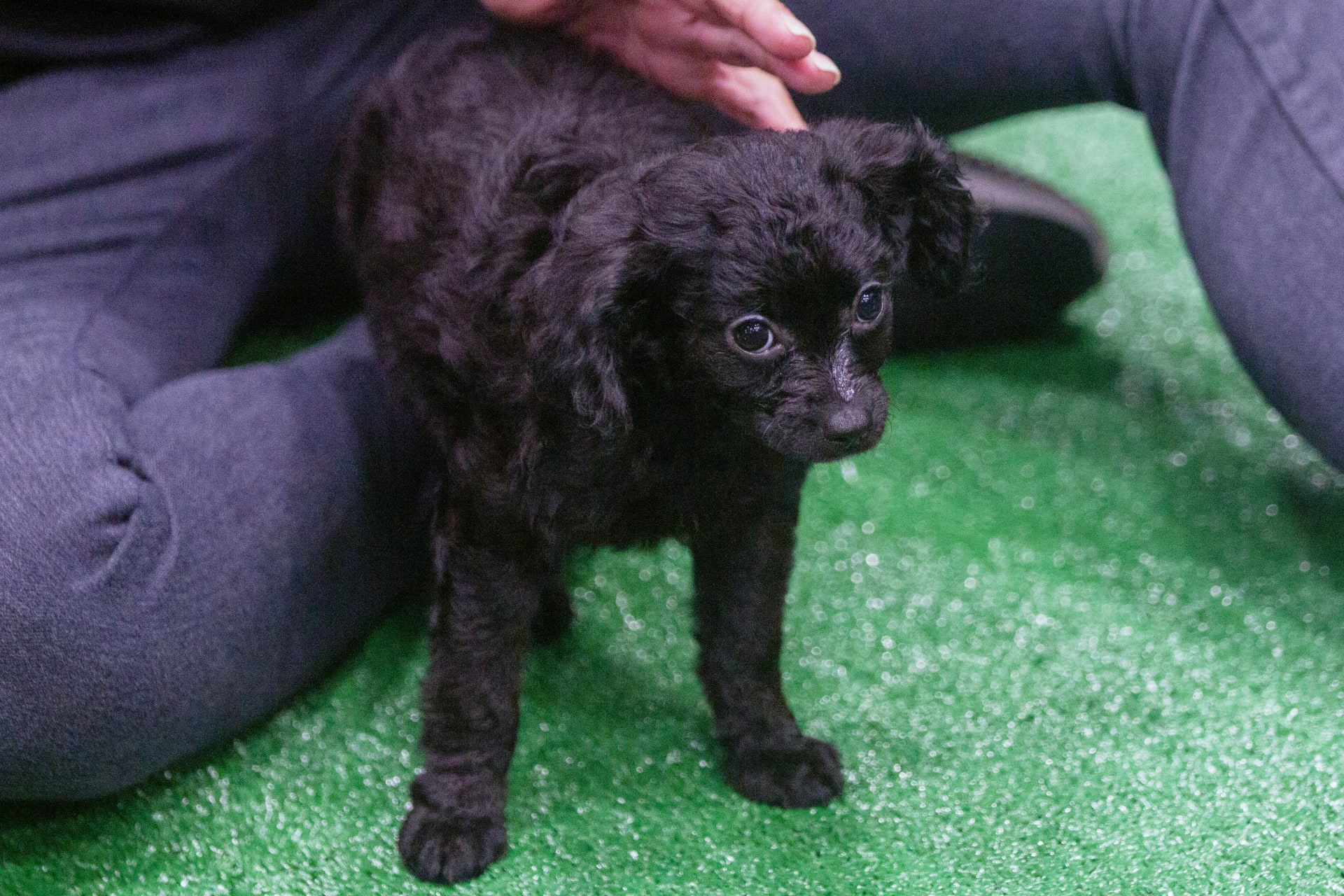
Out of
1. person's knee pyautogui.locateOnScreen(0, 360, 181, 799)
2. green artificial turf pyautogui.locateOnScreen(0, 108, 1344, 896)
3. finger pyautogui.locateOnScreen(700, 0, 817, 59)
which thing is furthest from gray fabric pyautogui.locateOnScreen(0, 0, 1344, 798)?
finger pyautogui.locateOnScreen(700, 0, 817, 59)

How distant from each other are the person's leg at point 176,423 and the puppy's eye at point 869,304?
77cm

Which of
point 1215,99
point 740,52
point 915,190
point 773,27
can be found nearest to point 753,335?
point 915,190

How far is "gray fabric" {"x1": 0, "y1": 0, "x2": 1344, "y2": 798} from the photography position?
1.43 metres

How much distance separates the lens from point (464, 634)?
1.41 meters

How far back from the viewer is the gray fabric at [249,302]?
143cm

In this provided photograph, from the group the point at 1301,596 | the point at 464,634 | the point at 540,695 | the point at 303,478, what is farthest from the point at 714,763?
the point at 1301,596

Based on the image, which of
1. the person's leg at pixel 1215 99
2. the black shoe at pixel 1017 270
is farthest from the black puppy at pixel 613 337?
the black shoe at pixel 1017 270

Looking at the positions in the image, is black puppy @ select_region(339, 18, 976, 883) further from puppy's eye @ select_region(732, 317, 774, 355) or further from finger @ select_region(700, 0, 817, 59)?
finger @ select_region(700, 0, 817, 59)

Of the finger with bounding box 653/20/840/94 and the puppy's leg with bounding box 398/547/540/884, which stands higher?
the finger with bounding box 653/20/840/94

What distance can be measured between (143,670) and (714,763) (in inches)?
25.8

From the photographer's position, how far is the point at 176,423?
5.31ft

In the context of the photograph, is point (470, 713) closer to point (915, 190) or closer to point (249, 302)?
point (915, 190)

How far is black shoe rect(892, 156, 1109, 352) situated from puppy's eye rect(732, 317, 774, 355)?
979mm

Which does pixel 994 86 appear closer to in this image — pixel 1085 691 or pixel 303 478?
pixel 1085 691
